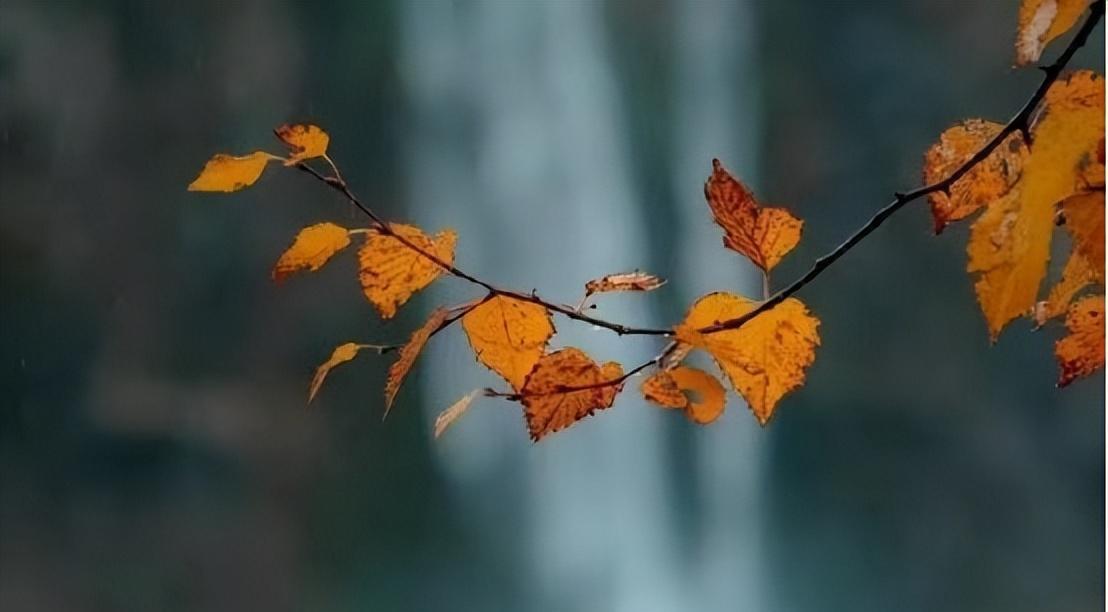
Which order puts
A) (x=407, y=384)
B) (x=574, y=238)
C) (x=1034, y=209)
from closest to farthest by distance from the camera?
(x=1034, y=209), (x=407, y=384), (x=574, y=238)

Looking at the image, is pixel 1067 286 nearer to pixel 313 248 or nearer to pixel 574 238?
pixel 313 248

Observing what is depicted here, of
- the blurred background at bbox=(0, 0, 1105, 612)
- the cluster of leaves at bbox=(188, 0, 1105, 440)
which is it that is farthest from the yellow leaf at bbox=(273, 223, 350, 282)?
the blurred background at bbox=(0, 0, 1105, 612)

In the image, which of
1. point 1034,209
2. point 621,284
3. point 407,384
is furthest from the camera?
point 407,384

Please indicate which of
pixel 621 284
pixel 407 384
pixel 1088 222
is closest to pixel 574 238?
pixel 407 384

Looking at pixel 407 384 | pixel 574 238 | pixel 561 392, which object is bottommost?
pixel 561 392

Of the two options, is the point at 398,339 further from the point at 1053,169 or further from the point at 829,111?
the point at 1053,169

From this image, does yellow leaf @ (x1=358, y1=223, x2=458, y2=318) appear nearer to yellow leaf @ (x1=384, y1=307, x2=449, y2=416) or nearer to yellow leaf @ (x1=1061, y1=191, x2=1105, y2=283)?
yellow leaf @ (x1=384, y1=307, x2=449, y2=416)

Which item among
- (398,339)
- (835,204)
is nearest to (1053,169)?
(398,339)
